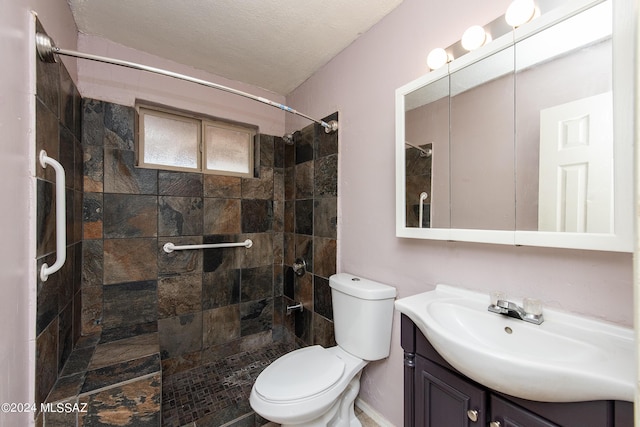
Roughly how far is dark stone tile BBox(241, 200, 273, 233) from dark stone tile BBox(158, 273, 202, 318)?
0.54 m

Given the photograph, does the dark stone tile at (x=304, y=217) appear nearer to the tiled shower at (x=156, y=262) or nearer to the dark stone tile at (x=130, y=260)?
the tiled shower at (x=156, y=262)

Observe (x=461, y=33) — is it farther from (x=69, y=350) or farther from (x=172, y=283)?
(x=69, y=350)

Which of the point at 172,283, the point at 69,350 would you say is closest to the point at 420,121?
the point at 172,283

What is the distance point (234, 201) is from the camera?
6.91 feet

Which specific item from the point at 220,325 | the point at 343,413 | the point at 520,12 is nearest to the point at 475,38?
the point at 520,12

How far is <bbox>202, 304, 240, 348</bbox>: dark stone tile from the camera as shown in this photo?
1982 millimetres

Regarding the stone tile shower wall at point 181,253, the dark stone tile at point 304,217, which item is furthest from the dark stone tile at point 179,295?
the dark stone tile at point 304,217

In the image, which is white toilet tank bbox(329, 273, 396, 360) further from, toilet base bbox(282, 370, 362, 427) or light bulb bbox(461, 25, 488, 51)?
light bulb bbox(461, 25, 488, 51)

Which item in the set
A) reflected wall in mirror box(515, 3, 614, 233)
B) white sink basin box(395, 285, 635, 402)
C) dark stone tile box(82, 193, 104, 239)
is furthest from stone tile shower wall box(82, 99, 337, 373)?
reflected wall in mirror box(515, 3, 614, 233)

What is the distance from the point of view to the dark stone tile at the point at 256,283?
2.16 m

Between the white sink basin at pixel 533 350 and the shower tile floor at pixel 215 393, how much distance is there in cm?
130

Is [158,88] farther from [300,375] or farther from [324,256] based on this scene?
[300,375]

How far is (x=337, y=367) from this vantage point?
4.36ft

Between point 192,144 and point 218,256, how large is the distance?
931 millimetres
